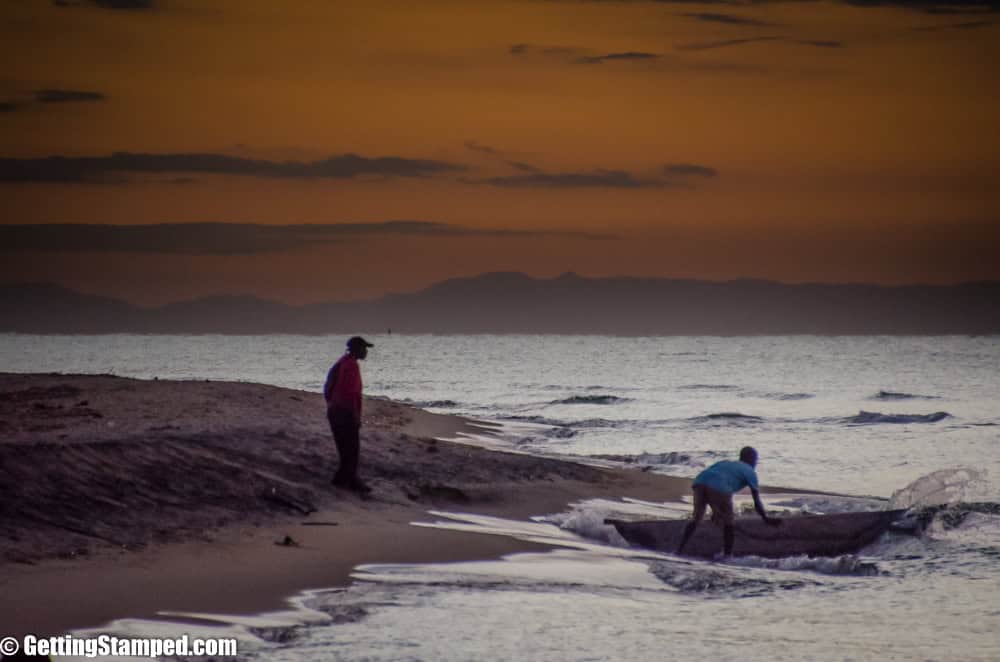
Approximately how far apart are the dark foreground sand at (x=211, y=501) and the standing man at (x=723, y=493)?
6.92ft

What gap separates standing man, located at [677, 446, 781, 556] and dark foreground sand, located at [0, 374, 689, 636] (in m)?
2.11

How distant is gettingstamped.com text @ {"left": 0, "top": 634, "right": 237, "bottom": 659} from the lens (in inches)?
369

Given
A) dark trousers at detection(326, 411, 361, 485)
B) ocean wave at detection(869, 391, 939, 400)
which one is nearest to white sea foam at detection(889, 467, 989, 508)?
dark trousers at detection(326, 411, 361, 485)

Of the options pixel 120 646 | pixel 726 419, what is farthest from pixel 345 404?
pixel 726 419

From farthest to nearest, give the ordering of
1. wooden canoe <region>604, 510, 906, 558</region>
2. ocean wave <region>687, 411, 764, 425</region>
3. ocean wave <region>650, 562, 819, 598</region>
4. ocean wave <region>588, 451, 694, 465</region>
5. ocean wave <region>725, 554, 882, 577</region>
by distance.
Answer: ocean wave <region>687, 411, 764, 425</region>, ocean wave <region>588, 451, 694, 465</region>, wooden canoe <region>604, 510, 906, 558</region>, ocean wave <region>725, 554, 882, 577</region>, ocean wave <region>650, 562, 819, 598</region>

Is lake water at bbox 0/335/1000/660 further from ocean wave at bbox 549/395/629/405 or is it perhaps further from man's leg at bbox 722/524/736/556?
ocean wave at bbox 549/395/629/405

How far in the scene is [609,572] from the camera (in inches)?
562

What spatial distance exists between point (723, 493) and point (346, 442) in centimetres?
533

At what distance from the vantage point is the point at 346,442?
1783cm

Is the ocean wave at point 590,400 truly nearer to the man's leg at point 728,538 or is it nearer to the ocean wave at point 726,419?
the ocean wave at point 726,419

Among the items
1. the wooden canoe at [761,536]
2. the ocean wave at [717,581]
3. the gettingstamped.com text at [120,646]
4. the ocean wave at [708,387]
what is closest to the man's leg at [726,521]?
the wooden canoe at [761,536]

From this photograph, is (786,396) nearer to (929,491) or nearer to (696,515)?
(929,491)

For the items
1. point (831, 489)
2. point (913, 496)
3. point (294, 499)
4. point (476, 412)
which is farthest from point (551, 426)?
point (294, 499)

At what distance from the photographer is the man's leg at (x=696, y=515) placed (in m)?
15.6
